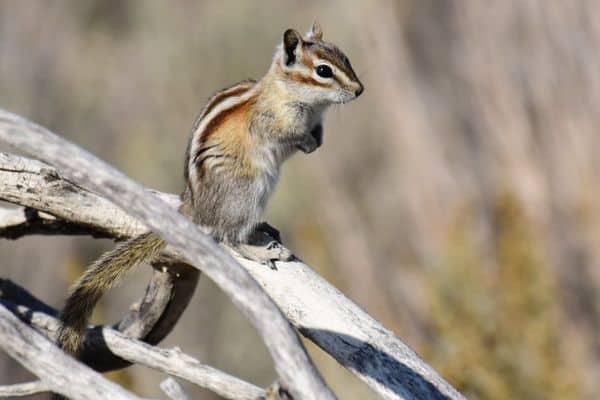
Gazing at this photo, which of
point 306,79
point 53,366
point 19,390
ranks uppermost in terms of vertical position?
point 306,79

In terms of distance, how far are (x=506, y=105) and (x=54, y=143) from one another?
3.84 meters

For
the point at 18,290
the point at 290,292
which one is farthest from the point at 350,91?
the point at 18,290

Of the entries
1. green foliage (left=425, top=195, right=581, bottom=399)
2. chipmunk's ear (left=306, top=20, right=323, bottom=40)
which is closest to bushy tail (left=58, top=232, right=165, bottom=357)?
chipmunk's ear (left=306, top=20, right=323, bottom=40)

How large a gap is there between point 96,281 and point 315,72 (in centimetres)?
95

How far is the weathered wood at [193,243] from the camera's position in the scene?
6.30 ft

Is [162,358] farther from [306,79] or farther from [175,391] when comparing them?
[306,79]

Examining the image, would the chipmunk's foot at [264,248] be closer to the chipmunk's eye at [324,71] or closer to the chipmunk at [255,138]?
the chipmunk at [255,138]

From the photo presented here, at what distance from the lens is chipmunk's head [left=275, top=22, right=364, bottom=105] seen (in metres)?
3.13

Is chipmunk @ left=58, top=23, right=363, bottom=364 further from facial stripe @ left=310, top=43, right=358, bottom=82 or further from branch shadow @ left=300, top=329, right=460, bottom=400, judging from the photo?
branch shadow @ left=300, top=329, right=460, bottom=400

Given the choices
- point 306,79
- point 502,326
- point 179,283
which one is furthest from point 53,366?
point 502,326

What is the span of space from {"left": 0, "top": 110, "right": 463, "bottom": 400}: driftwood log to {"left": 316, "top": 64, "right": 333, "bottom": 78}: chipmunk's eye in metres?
0.57

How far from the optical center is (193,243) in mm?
1942

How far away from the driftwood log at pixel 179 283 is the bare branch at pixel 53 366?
308mm

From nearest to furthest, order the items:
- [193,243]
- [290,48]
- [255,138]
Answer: [193,243], [255,138], [290,48]
